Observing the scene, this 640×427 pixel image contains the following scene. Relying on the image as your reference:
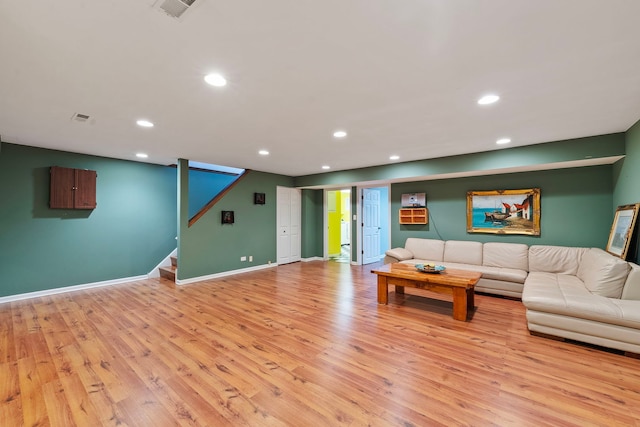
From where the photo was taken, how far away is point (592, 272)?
3180 millimetres

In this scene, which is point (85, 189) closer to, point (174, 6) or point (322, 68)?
point (174, 6)

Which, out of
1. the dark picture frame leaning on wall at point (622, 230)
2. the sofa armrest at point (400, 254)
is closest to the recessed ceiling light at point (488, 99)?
the dark picture frame leaning on wall at point (622, 230)

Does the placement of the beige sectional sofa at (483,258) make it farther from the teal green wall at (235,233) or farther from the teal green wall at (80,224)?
the teal green wall at (80,224)

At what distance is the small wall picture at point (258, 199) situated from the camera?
6.43 metres

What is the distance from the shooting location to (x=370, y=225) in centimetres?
717

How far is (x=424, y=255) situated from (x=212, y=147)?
435 cm

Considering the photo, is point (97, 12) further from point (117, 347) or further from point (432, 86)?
point (117, 347)

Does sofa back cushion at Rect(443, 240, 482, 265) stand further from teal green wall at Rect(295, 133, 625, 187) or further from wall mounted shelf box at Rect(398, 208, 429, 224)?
teal green wall at Rect(295, 133, 625, 187)

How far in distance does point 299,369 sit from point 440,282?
6.79 ft

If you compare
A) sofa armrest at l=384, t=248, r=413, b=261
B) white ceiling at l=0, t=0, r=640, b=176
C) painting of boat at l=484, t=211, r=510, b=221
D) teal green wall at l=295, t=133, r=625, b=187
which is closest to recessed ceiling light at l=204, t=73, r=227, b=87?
white ceiling at l=0, t=0, r=640, b=176

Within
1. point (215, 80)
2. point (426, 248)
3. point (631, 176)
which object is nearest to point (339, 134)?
point (215, 80)

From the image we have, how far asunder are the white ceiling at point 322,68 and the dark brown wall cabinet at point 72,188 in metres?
0.92

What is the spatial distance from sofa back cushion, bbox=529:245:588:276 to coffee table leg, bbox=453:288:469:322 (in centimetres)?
195

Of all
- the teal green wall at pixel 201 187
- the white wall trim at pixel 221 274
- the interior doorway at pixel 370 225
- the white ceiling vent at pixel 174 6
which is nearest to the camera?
Answer: the white ceiling vent at pixel 174 6
